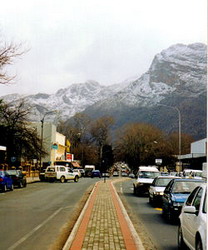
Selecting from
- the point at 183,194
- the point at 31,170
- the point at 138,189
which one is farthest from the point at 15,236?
the point at 31,170

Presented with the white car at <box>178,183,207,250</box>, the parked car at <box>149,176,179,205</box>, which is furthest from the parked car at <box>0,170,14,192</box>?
the white car at <box>178,183,207,250</box>

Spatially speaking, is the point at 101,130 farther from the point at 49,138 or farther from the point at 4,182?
the point at 4,182

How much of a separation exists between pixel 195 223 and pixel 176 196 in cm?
656

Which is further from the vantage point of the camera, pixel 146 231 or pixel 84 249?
pixel 146 231

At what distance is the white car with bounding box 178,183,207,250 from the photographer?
21.3 feet

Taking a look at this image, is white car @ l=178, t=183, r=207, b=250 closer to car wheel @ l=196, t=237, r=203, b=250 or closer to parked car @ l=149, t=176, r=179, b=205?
car wheel @ l=196, t=237, r=203, b=250

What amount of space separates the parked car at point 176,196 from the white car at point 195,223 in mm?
4471

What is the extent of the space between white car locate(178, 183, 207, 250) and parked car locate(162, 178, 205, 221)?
4.47 metres

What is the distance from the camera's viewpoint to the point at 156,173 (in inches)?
1120

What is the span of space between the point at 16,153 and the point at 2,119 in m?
4.62

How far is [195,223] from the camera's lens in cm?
702

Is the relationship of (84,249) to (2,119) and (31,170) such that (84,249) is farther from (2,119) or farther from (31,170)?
(31,170)

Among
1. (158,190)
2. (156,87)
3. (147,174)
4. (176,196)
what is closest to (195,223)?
(176,196)

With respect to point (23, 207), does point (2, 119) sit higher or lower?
higher
